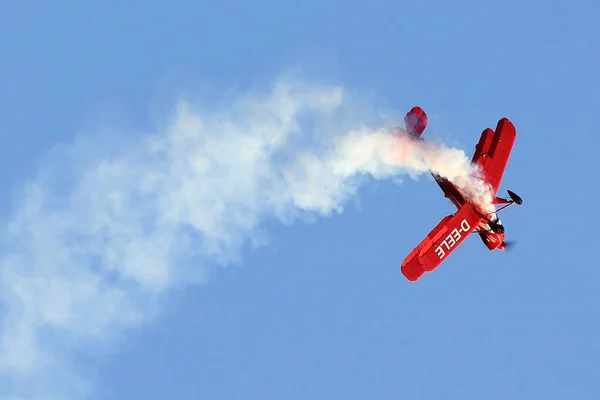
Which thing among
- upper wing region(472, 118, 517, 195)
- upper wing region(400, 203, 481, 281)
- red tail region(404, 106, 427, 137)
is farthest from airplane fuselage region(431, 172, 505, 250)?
red tail region(404, 106, 427, 137)

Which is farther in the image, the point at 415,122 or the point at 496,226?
the point at 415,122

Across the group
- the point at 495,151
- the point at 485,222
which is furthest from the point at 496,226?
the point at 495,151

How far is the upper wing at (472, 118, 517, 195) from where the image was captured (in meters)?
44.6

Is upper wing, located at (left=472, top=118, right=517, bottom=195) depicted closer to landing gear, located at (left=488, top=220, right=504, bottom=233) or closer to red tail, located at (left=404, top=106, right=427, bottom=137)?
landing gear, located at (left=488, top=220, right=504, bottom=233)

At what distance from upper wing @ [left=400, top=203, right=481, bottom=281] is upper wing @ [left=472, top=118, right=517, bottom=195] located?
2.11 meters

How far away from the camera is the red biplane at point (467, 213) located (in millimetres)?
42781

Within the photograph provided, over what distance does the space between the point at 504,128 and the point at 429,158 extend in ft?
12.0

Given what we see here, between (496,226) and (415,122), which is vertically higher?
(415,122)

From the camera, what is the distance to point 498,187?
4478cm

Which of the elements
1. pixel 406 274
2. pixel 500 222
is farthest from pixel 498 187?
pixel 406 274

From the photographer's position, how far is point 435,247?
42781mm

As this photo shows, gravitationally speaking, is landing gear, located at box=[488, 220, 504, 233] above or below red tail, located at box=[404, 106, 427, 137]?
below

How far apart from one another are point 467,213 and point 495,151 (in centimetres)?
312

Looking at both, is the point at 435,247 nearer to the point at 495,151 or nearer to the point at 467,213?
the point at 467,213
